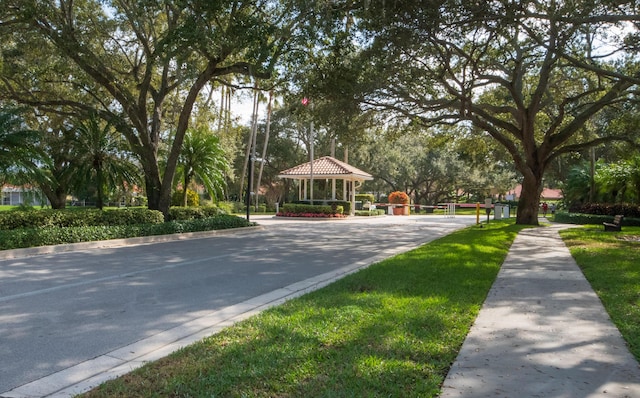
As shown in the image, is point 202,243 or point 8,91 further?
point 8,91

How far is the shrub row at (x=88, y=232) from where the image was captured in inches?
503

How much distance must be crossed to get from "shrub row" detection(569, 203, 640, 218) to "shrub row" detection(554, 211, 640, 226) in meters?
0.74

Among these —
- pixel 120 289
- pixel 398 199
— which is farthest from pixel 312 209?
pixel 120 289

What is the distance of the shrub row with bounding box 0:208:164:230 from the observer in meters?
14.2

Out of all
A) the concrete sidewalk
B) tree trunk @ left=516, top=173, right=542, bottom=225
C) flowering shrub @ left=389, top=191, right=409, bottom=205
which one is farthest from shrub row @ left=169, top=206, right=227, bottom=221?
flowering shrub @ left=389, top=191, right=409, bottom=205

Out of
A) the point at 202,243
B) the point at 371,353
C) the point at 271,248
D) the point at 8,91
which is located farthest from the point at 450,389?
the point at 8,91

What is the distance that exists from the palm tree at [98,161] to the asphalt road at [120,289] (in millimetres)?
5279

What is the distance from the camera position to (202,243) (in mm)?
16375

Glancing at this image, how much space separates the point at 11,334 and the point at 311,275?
5.56m

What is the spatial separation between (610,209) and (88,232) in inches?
1064

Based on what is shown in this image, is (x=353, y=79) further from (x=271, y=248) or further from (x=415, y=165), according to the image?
(x=415, y=165)

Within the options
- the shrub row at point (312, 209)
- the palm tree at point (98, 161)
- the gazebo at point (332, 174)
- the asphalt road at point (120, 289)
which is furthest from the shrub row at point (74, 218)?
the gazebo at point (332, 174)

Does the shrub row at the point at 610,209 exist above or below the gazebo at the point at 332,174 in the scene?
below

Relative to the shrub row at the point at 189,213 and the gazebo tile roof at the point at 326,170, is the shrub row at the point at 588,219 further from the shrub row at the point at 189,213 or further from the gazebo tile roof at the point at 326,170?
the shrub row at the point at 189,213
